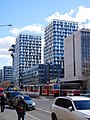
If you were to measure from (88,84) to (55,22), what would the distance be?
344ft

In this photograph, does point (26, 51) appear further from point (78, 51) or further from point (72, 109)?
point (72, 109)

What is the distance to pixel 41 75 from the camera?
161 metres

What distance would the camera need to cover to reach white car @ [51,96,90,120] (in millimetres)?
12609

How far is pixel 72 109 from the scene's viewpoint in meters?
13.4

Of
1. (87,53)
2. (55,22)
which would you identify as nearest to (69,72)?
(87,53)

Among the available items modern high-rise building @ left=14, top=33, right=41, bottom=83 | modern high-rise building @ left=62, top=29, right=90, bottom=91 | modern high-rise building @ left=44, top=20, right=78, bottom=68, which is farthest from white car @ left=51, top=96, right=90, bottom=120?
modern high-rise building @ left=14, top=33, right=41, bottom=83

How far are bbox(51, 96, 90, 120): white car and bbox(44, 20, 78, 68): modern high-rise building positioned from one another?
535 feet

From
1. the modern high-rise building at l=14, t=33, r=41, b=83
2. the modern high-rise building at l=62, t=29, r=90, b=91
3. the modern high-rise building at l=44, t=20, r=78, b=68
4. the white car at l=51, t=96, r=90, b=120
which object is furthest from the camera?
the modern high-rise building at l=14, t=33, r=41, b=83

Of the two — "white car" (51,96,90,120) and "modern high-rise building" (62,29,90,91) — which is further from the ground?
"modern high-rise building" (62,29,90,91)

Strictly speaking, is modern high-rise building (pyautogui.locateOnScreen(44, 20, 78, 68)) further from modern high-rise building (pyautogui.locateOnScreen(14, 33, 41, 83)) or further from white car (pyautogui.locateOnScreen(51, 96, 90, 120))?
white car (pyautogui.locateOnScreen(51, 96, 90, 120))

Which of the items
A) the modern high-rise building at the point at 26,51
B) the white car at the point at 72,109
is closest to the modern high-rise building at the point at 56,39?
the modern high-rise building at the point at 26,51

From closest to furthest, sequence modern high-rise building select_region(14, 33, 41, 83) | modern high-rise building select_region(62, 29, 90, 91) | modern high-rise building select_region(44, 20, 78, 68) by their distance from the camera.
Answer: modern high-rise building select_region(62, 29, 90, 91), modern high-rise building select_region(44, 20, 78, 68), modern high-rise building select_region(14, 33, 41, 83)

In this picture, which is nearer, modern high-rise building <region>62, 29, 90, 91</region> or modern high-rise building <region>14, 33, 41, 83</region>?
modern high-rise building <region>62, 29, 90, 91</region>

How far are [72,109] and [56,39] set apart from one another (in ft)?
570
